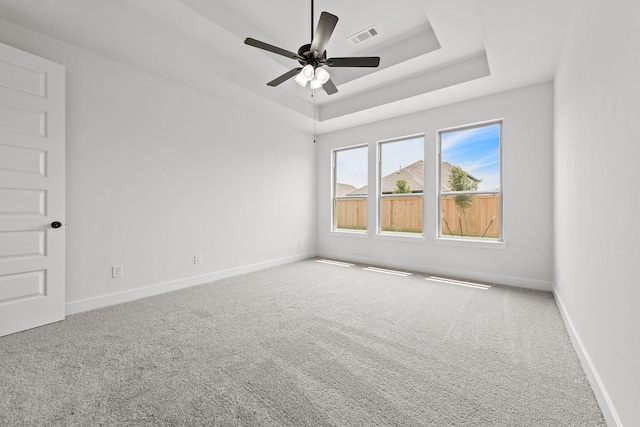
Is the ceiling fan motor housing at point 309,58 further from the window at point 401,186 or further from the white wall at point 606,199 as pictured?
the window at point 401,186

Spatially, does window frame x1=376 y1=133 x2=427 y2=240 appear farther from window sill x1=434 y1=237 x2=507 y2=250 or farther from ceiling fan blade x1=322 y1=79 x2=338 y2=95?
ceiling fan blade x1=322 y1=79 x2=338 y2=95

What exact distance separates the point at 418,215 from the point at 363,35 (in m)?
2.80

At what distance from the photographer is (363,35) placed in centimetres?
329

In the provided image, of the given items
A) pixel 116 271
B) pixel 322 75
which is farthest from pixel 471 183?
pixel 116 271

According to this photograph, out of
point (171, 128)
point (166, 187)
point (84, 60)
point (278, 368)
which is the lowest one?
point (278, 368)

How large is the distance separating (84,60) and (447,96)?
14.3 feet

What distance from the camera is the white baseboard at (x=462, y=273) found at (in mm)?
3563

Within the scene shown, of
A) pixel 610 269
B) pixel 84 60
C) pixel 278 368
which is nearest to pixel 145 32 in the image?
pixel 84 60

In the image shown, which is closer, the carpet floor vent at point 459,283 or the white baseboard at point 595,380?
the white baseboard at point 595,380

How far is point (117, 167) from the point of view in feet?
10.1

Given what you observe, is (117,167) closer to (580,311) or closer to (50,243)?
(50,243)

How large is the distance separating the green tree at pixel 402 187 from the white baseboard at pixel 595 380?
2810 mm

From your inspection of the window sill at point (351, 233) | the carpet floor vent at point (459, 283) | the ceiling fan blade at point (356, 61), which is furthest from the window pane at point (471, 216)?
the ceiling fan blade at point (356, 61)

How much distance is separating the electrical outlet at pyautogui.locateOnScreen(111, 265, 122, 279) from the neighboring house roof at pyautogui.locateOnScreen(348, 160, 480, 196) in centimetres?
399
